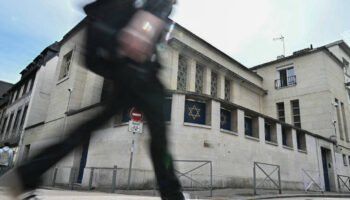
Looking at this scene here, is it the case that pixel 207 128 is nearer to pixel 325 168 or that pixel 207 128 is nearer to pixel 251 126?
pixel 251 126

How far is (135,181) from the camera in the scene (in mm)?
9562

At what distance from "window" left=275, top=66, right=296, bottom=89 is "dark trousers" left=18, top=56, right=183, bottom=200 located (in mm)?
26104

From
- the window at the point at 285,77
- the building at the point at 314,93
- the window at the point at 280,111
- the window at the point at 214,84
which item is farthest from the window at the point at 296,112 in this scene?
the window at the point at 214,84

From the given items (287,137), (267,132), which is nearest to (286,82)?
(287,137)

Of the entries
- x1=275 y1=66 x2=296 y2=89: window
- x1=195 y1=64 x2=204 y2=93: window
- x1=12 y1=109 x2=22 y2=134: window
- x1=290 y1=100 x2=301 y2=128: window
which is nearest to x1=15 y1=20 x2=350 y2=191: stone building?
x1=195 y1=64 x2=204 y2=93: window

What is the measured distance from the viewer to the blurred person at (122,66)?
1.65 m

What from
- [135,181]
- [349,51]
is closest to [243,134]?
[135,181]

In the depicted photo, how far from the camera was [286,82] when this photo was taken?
25641 mm

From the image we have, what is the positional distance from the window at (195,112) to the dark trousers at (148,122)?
8865 mm

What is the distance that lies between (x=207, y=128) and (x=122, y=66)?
9484mm

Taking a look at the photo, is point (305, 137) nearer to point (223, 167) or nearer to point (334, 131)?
point (334, 131)

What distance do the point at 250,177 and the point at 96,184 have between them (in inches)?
289

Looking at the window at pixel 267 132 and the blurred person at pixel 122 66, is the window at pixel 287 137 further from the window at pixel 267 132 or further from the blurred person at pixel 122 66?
the blurred person at pixel 122 66

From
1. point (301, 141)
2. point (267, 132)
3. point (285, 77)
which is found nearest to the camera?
point (267, 132)
